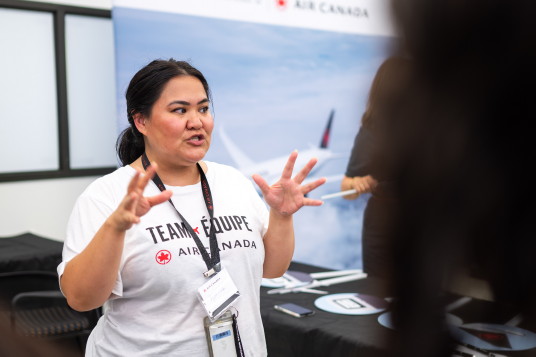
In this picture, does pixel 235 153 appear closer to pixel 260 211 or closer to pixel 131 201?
pixel 260 211

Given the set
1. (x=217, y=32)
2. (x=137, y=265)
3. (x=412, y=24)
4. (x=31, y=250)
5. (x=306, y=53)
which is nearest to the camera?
(x=412, y=24)

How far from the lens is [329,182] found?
4.83 meters

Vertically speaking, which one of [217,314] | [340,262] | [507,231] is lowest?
[340,262]

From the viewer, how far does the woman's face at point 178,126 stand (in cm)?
182

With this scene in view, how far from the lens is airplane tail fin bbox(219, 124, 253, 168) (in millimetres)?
4250

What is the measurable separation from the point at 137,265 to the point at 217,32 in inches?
111

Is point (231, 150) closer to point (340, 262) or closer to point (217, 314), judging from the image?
point (340, 262)

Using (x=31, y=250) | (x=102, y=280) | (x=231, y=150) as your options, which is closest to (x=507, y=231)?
(x=102, y=280)

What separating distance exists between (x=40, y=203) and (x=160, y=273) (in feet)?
11.2

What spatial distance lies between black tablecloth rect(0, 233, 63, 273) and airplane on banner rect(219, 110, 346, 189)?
1.25m

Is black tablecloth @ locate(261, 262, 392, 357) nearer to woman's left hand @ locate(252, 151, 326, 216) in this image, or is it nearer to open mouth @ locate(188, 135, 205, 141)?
woman's left hand @ locate(252, 151, 326, 216)

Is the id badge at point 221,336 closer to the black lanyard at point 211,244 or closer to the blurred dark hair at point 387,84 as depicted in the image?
the black lanyard at point 211,244

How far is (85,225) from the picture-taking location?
165 cm

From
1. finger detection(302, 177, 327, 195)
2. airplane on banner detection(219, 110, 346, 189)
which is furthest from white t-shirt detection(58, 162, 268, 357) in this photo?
airplane on banner detection(219, 110, 346, 189)
